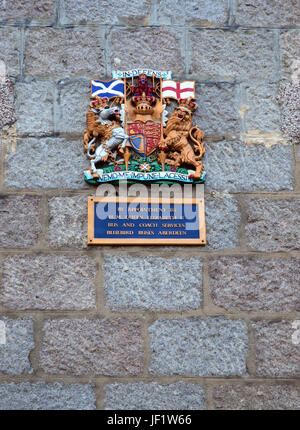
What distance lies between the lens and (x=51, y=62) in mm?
3338

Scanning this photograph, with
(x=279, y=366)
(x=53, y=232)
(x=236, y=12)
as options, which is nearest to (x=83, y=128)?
(x=53, y=232)

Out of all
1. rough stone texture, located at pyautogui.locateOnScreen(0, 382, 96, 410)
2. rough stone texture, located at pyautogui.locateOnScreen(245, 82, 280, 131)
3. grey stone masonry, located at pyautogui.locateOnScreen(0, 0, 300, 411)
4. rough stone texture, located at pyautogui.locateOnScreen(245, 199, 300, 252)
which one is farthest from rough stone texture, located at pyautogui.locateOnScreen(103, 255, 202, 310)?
rough stone texture, located at pyautogui.locateOnScreen(245, 82, 280, 131)

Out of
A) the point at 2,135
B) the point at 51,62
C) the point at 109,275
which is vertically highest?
the point at 51,62

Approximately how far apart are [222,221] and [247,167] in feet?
1.19

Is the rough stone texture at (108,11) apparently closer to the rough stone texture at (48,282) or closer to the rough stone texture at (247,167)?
the rough stone texture at (247,167)

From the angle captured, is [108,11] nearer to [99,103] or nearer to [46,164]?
[99,103]

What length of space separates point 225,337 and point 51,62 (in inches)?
74.3

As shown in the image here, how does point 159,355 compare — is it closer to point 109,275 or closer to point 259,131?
point 109,275

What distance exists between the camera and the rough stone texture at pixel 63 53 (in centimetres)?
333

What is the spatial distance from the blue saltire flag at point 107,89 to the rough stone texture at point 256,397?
175cm

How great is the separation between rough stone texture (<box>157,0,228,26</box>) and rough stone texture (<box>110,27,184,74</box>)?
105 millimetres

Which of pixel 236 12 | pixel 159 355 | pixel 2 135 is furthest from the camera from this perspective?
pixel 236 12

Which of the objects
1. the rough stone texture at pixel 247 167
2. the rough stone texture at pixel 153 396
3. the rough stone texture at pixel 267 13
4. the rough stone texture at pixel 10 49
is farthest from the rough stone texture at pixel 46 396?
the rough stone texture at pixel 267 13

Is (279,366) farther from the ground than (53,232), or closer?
closer
